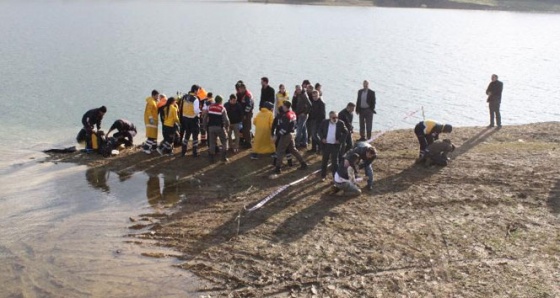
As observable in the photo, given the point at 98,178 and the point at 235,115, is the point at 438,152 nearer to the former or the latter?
the point at 235,115

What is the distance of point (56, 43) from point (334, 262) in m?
40.1

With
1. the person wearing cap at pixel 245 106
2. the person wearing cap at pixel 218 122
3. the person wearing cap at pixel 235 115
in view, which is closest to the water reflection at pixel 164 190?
the person wearing cap at pixel 218 122

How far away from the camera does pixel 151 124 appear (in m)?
15.5

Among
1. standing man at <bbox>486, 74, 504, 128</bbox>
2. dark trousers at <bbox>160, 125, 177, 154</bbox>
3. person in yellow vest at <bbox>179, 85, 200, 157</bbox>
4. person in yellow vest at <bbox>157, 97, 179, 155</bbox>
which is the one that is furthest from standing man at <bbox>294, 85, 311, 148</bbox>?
standing man at <bbox>486, 74, 504, 128</bbox>

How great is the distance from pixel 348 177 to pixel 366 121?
4964 millimetres

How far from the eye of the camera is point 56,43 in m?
44.0

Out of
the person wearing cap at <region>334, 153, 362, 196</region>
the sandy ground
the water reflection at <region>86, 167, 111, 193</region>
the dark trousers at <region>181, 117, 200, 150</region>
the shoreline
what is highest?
the shoreline

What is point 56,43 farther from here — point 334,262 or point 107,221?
point 334,262

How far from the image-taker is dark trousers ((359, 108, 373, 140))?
53.5ft

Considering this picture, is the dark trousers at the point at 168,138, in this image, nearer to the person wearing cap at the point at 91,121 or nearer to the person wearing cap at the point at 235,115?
the person wearing cap at the point at 235,115

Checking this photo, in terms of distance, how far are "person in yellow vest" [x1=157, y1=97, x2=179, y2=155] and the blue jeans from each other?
A: 10.5 ft

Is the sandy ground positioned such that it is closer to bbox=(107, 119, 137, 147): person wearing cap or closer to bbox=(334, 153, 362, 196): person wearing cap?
bbox=(334, 153, 362, 196): person wearing cap

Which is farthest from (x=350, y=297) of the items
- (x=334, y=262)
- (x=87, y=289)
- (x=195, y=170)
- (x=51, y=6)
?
(x=51, y=6)

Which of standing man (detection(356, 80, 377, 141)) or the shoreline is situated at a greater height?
the shoreline
